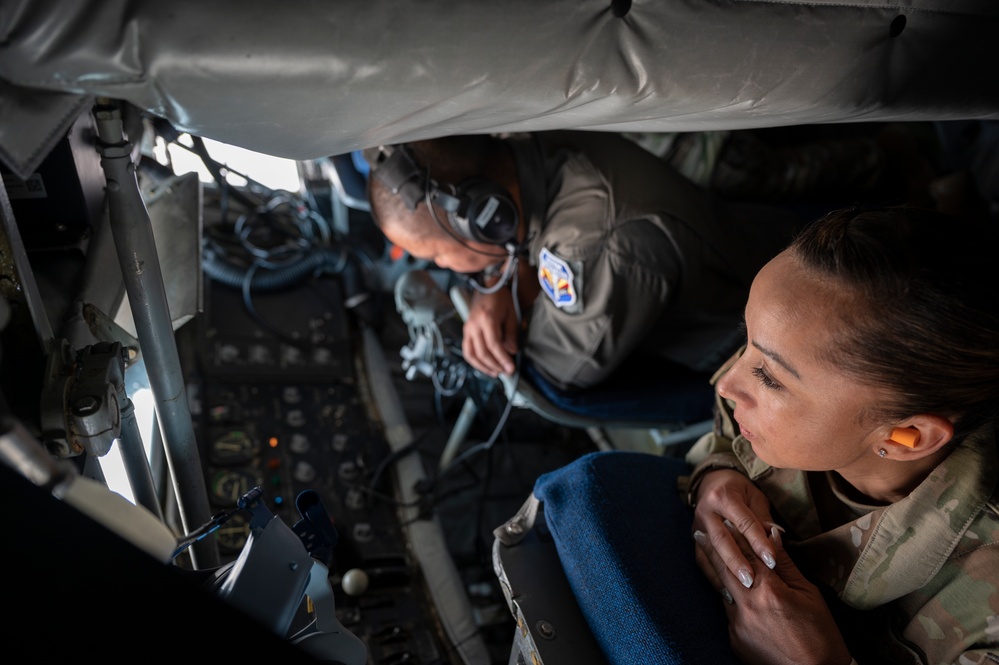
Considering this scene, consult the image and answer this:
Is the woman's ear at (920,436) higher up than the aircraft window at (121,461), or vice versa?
the woman's ear at (920,436)

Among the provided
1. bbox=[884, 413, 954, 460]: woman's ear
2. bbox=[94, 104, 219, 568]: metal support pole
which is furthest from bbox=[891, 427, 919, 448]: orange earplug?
bbox=[94, 104, 219, 568]: metal support pole

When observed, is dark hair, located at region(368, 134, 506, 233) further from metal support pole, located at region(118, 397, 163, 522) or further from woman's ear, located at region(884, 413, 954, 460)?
woman's ear, located at region(884, 413, 954, 460)

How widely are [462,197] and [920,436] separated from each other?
0.85 metres

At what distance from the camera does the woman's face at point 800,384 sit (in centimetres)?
68

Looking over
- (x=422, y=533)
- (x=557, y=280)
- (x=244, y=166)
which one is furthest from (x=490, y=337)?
(x=244, y=166)

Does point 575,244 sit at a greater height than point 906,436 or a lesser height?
lesser

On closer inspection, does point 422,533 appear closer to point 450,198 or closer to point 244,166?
point 450,198

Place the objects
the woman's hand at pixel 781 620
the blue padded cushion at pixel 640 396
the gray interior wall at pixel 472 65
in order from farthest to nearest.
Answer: the blue padded cushion at pixel 640 396
the woman's hand at pixel 781 620
the gray interior wall at pixel 472 65

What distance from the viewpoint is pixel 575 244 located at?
1.34 m

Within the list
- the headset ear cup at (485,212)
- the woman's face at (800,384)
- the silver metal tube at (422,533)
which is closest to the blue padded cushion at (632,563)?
the woman's face at (800,384)

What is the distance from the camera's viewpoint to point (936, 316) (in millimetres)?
628

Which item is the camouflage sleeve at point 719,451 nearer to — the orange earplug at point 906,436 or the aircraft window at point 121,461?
the orange earplug at point 906,436

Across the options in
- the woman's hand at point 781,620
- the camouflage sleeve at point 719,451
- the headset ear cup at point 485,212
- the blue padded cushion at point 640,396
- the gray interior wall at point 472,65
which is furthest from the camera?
the blue padded cushion at point 640,396

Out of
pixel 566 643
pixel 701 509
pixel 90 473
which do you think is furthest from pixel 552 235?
pixel 90 473
